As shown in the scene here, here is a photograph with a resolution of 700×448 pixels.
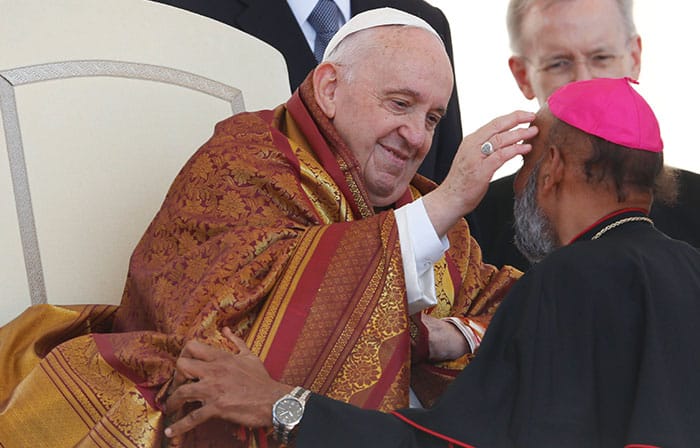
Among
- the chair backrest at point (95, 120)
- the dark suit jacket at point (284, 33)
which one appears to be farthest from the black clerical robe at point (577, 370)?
the dark suit jacket at point (284, 33)

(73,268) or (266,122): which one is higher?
(266,122)

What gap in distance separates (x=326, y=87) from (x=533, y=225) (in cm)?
85

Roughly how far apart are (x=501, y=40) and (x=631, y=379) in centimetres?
509

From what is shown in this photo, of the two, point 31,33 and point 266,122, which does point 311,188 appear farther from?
point 31,33

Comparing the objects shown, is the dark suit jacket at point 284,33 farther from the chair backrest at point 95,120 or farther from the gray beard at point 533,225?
the gray beard at point 533,225

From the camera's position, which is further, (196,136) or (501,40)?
(501,40)

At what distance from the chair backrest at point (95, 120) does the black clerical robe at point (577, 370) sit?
4.36ft

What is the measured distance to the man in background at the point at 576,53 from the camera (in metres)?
4.31

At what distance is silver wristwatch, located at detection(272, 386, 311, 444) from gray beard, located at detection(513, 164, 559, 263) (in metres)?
0.69

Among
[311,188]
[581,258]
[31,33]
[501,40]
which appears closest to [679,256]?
[581,258]

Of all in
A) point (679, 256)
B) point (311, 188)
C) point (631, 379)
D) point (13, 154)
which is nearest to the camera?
point (631, 379)

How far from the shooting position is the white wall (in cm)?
743

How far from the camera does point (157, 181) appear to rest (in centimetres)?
404

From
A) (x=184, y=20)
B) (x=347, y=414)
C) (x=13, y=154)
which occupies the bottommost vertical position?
(x=347, y=414)
